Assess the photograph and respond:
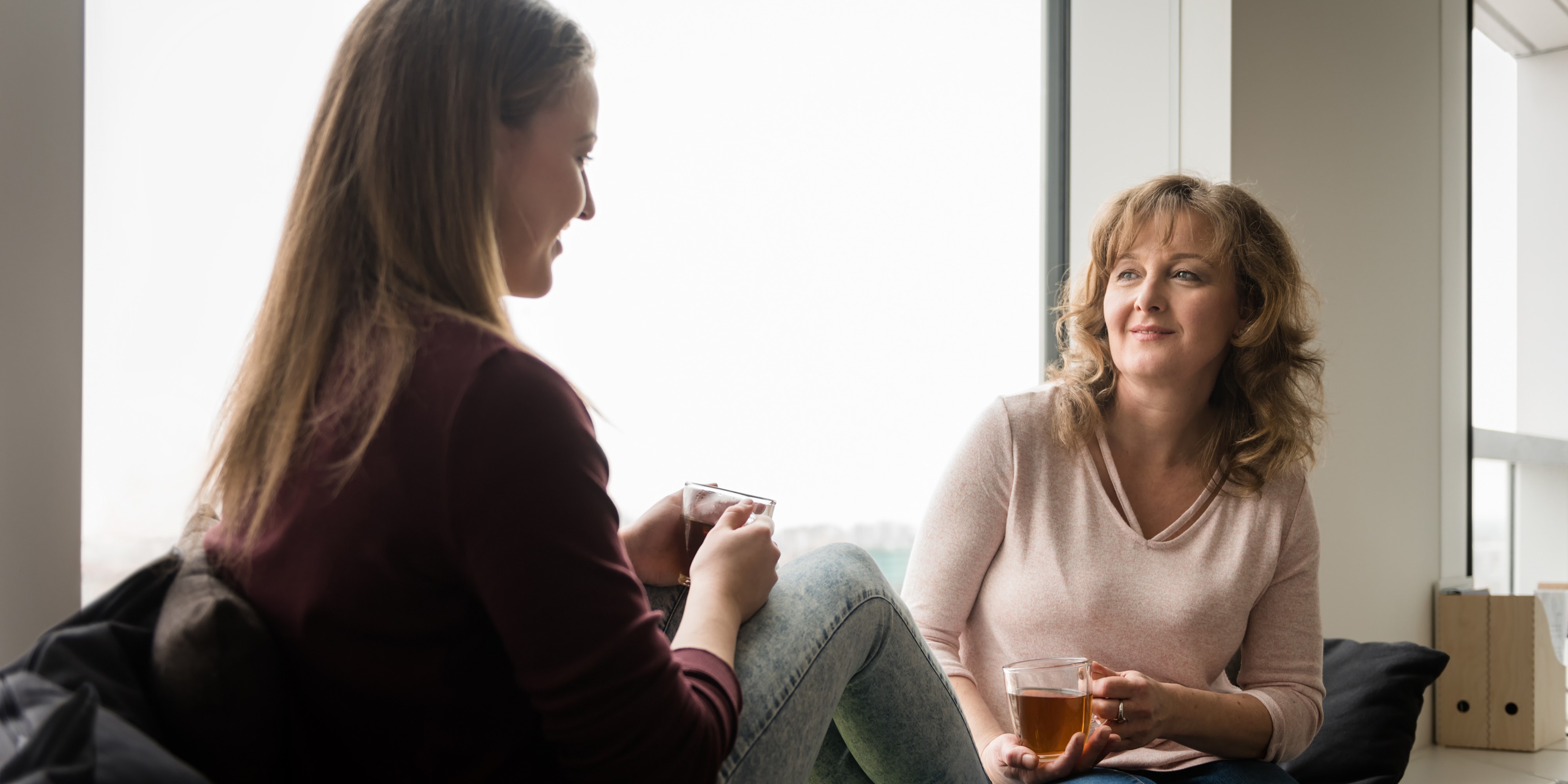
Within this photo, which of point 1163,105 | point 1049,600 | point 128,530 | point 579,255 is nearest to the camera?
point 128,530

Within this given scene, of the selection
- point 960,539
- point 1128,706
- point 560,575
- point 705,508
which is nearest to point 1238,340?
point 960,539

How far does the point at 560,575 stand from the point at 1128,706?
34.6 inches

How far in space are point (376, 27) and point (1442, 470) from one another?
3.36 m

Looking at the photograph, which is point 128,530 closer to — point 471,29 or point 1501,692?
point 471,29

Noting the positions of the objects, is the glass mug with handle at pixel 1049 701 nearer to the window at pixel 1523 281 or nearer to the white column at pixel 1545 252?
the window at pixel 1523 281

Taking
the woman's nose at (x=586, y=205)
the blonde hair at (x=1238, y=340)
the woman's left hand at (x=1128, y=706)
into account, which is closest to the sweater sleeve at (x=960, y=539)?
the blonde hair at (x=1238, y=340)

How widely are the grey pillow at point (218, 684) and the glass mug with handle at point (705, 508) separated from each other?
1.51 feet

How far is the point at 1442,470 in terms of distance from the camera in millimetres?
3178

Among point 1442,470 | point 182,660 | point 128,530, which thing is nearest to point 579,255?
point 128,530

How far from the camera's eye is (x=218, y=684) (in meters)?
0.65

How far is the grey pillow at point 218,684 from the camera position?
653 mm

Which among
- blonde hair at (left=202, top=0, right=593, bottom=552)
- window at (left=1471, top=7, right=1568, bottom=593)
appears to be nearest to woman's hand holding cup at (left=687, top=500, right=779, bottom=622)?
blonde hair at (left=202, top=0, right=593, bottom=552)

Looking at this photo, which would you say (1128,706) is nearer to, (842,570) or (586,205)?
(842,570)

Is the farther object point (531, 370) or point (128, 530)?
point (128, 530)
